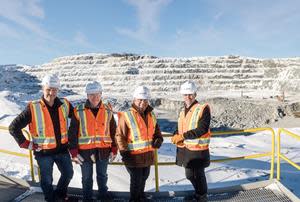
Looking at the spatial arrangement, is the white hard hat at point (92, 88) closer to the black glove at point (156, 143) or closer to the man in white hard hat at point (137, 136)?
the man in white hard hat at point (137, 136)

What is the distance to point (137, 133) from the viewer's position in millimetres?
3975

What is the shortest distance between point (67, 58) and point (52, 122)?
170 ft

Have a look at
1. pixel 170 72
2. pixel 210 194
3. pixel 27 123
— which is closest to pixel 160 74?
pixel 170 72

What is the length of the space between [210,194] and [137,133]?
1.66 meters

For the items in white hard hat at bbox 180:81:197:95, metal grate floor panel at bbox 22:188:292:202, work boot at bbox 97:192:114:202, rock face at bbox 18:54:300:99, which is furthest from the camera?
rock face at bbox 18:54:300:99

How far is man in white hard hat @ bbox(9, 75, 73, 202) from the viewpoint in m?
3.90

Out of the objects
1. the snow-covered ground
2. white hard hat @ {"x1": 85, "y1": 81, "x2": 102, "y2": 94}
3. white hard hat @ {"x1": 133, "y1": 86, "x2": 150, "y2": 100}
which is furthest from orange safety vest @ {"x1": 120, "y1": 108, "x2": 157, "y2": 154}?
the snow-covered ground

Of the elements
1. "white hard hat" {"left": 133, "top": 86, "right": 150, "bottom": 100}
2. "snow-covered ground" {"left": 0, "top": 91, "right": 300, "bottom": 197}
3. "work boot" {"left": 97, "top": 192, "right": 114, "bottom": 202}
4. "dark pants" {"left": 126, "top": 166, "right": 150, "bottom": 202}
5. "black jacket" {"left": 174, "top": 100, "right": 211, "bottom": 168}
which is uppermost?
"white hard hat" {"left": 133, "top": 86, "right": 150, "bottom": 100}

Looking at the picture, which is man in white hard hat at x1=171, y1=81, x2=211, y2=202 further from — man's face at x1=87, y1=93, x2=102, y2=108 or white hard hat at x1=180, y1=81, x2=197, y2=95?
Answer: man's face at x1=87, y1=93, x2=102, y2=108

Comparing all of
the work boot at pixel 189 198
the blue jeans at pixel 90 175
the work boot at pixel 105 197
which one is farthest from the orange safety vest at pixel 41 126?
the work boot at pixel 189 198

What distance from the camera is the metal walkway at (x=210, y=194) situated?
4.50 m

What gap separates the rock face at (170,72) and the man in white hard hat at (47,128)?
37309 millimetres

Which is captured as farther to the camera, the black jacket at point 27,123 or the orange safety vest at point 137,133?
the orange safety vest at point 137,133

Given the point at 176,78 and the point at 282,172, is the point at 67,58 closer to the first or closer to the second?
the point at 176,78
